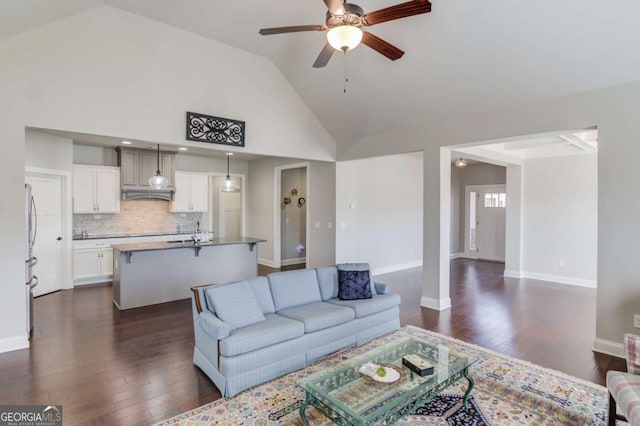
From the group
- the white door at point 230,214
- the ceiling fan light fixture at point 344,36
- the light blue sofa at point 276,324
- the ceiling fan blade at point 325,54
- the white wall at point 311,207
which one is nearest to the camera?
the ceiling fan light fixture at point 344,36

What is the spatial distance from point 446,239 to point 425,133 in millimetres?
1645

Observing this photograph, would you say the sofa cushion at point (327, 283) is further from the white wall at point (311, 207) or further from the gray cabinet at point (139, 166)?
the gray cabinet at point (139, 166)

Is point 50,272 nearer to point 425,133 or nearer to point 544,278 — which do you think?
point 425,133

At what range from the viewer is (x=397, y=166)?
797 centimetres

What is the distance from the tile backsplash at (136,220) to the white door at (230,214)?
2.99 feet

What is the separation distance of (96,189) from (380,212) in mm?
5759

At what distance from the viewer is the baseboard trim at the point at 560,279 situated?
640cm

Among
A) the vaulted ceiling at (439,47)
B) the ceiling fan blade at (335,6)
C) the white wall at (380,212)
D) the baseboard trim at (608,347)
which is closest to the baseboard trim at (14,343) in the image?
the vaulted ceiling at (439,47)

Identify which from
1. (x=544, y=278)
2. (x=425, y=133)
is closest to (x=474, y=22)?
(x=425, y=133)

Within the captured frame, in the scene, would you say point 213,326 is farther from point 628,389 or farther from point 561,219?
point 561,219

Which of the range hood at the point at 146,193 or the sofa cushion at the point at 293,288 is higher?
the range hood at the point at 146,193

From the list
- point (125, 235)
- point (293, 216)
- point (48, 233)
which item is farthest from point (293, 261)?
point (48, 233)

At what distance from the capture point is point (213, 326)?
2.78 meters

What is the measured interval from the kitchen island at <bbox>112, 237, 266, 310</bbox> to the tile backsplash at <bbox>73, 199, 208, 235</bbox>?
2.02 metres
